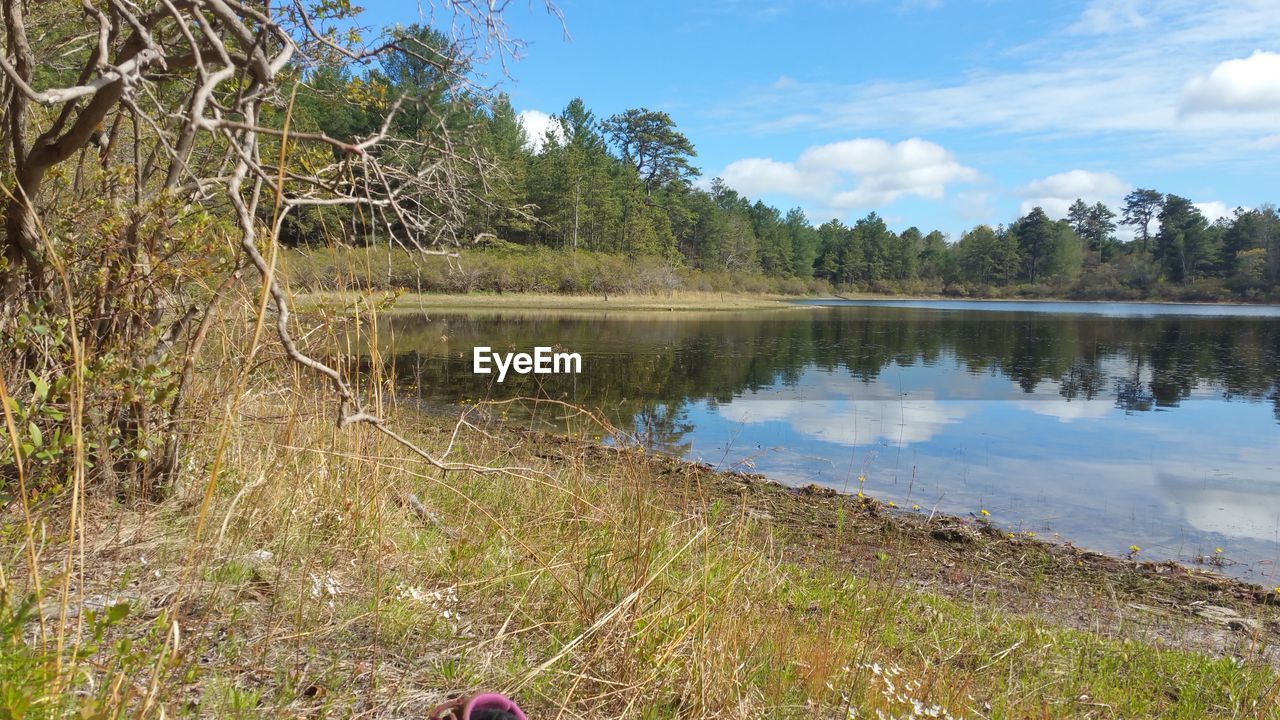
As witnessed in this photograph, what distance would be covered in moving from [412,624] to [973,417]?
1327cm

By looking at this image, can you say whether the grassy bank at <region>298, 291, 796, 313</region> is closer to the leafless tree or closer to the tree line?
the tree line

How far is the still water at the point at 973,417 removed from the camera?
8406 mm

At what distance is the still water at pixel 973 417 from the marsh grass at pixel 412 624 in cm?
75

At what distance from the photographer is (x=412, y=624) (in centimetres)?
250

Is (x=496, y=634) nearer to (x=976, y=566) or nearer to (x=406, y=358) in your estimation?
(x=976, y=566)

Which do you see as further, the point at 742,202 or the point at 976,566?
the point at 742,202

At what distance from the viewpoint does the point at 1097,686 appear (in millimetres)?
3699

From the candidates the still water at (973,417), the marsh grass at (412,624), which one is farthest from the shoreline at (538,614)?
the still water at (973,417)

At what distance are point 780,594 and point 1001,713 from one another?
1.45 meters

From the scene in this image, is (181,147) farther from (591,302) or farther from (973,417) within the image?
(591,302)

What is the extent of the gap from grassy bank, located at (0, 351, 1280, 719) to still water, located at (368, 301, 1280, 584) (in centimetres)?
73

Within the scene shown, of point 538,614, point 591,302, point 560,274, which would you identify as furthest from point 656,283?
point 538,614

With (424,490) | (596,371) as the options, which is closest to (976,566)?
(424,490)

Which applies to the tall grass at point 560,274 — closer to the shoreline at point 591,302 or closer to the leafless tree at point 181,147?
the shoreline at point 591,302
